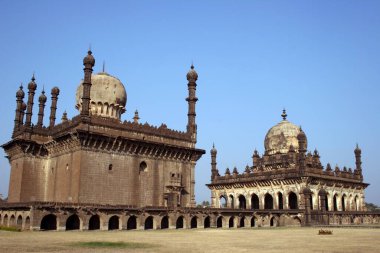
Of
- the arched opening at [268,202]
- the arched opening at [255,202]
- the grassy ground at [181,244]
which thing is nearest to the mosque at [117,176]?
the arched opening at [268,202]

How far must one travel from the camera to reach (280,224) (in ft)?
133

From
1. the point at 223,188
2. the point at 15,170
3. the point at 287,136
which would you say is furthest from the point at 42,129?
the point at 287,136

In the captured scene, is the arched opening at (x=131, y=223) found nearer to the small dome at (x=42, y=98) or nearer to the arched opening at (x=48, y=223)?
the arched opening at (x=48, y=223)

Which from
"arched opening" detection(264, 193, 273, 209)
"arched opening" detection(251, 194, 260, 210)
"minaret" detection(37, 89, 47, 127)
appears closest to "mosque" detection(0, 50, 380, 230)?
"minaret" detection(37, 89, 47, 127)

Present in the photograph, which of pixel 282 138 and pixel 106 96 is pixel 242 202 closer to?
pixel 282 138

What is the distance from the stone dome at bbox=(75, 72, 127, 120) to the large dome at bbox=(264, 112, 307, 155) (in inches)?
859

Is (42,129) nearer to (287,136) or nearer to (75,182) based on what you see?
(75,182)

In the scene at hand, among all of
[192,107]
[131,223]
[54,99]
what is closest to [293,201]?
[192,107]

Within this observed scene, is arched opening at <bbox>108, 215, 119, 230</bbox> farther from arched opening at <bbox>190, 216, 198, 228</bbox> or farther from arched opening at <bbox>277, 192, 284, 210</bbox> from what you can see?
arched opening at <bbox>277, 192, 284, 210</bbox>

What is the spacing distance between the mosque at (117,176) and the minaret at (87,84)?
0.08 m

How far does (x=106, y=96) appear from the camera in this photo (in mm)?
37594

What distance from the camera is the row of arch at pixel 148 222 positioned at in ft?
92.3

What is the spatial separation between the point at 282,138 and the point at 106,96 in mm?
24328

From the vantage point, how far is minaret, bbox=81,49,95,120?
31297 millimetres
